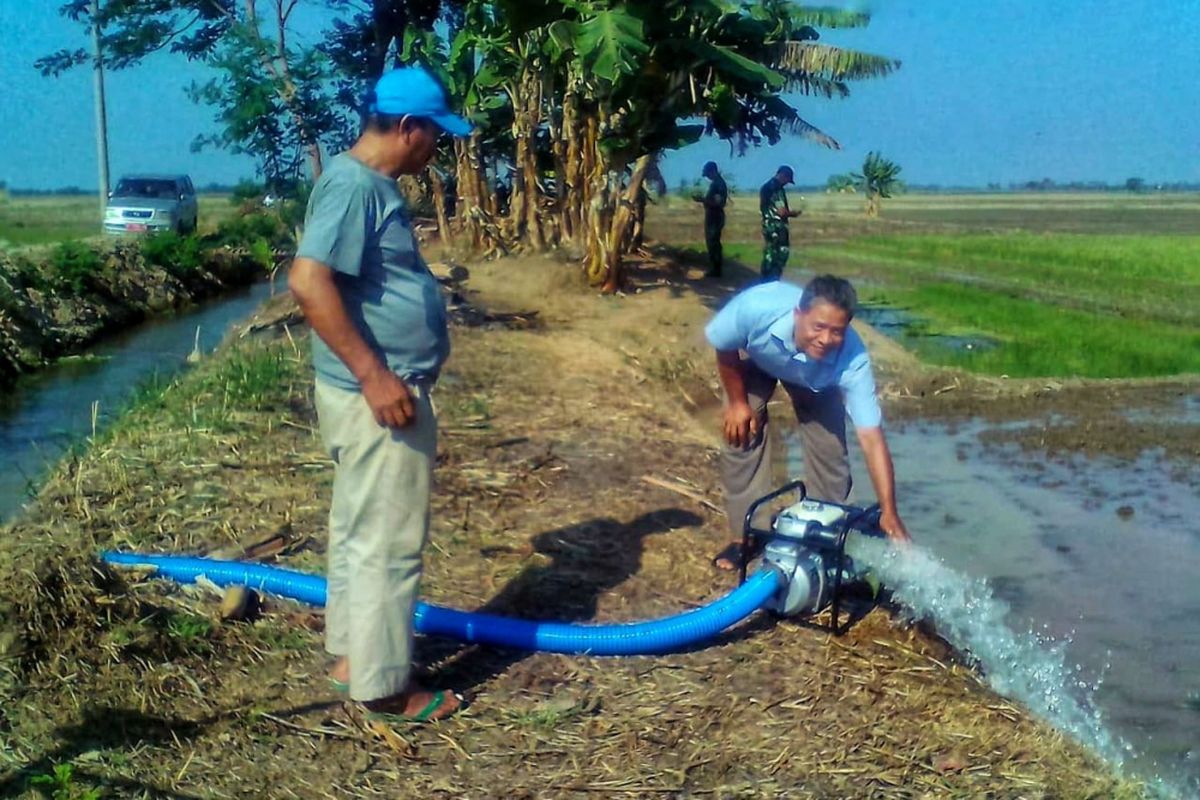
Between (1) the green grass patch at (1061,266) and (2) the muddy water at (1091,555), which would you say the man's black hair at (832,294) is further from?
(1) the green grass patch at (1061,266)

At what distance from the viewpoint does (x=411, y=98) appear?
3.81 metres

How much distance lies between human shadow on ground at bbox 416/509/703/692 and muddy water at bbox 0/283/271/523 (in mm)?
2705

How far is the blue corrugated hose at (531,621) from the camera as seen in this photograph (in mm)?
4719

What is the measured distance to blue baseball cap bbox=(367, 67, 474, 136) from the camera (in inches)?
150

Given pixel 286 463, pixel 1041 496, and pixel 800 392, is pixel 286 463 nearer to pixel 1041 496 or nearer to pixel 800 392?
pixel 800 392

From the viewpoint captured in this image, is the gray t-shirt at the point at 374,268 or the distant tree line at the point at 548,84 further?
the distant tree line at the point at 548,84

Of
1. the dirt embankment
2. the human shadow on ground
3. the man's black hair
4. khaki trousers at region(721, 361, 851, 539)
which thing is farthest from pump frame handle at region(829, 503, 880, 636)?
the dirt embankment

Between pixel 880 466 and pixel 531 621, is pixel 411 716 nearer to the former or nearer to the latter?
pixel 531 621

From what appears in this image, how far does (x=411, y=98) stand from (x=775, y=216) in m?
15.2

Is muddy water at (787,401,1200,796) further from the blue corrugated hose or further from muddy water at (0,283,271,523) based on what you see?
muddy water at (0,283,271,523)

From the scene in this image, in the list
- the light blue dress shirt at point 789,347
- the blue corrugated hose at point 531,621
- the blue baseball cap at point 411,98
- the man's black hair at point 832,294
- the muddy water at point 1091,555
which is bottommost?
the muddy water at point 1091,555

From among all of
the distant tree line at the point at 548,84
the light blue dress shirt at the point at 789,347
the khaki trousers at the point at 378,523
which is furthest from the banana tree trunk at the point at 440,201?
the khaki trousers at the point at 378,523

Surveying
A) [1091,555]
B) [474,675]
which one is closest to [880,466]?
Answer: [474,675]

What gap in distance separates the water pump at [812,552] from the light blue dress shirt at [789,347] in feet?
1.21
